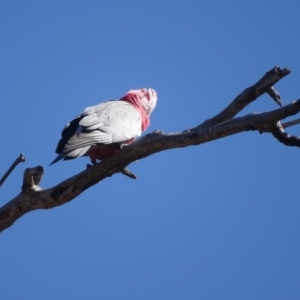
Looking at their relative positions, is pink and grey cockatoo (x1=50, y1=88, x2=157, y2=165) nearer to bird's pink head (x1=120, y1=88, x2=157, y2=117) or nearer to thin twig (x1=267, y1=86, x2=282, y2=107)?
bird's pink head (x1=120, y1=88, x2=157, y2=117)

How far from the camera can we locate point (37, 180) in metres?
6.06

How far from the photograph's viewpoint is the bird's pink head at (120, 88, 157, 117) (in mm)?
9008

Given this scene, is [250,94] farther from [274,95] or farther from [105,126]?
[105,126]

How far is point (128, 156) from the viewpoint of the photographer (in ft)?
20.8

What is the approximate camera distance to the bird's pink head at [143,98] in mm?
9008

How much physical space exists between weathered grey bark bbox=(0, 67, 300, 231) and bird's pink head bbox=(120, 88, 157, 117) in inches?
106

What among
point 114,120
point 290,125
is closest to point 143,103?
point 114,120

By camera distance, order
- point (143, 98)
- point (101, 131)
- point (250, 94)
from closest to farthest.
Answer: point (250, 94) < point (101, 131) < point (143, 98)

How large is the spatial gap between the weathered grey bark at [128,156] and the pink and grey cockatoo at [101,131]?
18.2 inches

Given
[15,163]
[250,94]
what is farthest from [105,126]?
[250,94]

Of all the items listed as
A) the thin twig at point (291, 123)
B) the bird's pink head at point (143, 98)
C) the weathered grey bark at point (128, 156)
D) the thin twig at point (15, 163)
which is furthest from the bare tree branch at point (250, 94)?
the bird's pink head at point (143, 98)

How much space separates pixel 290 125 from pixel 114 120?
8.91ft

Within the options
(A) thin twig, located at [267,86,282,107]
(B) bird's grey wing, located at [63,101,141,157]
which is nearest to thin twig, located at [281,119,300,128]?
(A) thin twig, located at [267,86,282,107]

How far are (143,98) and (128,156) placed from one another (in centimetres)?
294
